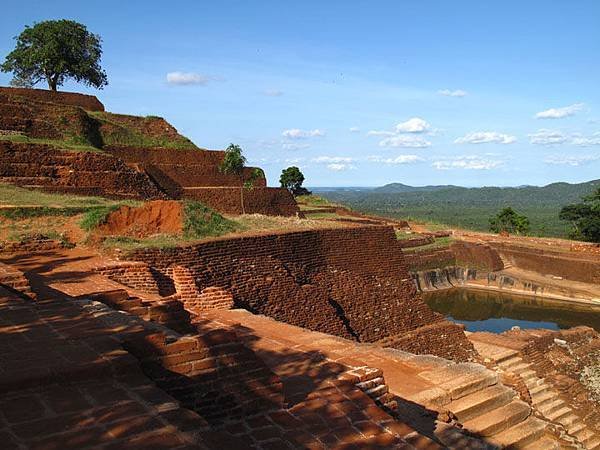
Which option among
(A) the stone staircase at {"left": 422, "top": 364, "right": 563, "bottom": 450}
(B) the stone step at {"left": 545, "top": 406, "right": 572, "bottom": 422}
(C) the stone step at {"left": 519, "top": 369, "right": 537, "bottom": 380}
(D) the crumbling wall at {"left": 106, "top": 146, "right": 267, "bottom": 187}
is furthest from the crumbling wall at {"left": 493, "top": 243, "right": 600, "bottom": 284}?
(A) the stone staircase at {"left": 422, "top": 364, "right": 563, "bottom": 450}

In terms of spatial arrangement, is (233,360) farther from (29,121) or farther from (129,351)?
(29,121)

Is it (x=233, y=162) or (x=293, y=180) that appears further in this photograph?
(x=293, y=180)

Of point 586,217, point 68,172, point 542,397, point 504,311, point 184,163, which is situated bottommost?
point 504,311

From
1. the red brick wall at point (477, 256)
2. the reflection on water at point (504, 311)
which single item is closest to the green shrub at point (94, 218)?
the reflection on water at point (504, 311)

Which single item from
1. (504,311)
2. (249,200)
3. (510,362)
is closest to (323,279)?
(510,362)

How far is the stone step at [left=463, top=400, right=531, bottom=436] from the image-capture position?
4781mm

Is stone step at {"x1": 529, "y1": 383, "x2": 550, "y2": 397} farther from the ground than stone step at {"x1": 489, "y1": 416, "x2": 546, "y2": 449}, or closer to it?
closer to it

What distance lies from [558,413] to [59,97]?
21.6 meters

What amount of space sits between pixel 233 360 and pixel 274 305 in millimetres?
5561

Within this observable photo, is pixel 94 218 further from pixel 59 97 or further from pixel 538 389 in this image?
pixel 59 97

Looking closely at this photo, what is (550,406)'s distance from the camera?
9125 millimetres

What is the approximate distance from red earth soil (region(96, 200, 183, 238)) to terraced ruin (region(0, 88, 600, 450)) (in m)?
0.04

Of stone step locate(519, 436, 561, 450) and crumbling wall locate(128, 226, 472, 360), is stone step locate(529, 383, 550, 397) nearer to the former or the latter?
crumbling wall locate(128, 226, 472, 360)

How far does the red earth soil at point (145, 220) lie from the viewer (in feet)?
32.0
